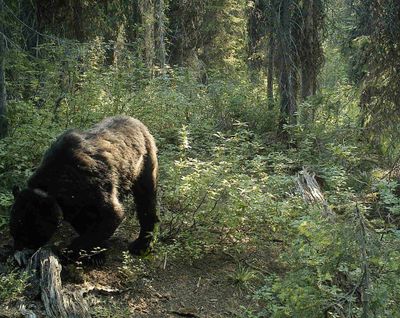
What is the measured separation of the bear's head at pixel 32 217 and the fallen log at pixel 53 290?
343 mm

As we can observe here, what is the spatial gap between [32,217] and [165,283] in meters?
1.72

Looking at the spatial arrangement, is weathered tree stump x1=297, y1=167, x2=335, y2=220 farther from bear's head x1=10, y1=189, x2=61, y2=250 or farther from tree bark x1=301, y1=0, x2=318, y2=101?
tree bark x1=301, y1=0, x2=318, y2=101

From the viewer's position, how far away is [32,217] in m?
6.09

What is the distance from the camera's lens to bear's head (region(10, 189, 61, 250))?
6.06 m

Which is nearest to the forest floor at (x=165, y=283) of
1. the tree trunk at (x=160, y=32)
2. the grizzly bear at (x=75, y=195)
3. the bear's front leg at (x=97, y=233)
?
the bear's front leg at (x=97, y=233)

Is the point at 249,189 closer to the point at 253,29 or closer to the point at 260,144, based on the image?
the point at 260,144

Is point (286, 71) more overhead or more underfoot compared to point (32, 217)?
more overhead

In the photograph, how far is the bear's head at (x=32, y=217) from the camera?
239 inches

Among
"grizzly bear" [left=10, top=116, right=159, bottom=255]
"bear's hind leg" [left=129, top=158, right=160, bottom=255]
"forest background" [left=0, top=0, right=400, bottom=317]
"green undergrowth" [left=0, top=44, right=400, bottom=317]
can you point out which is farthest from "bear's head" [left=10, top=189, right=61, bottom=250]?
"bear's hind leg" [left=129, top=158, right=160, bottom=255]

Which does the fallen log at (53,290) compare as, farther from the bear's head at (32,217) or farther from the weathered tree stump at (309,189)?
the weathered tree stump at (309,189)

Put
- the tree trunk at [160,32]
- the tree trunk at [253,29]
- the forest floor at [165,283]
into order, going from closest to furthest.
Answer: the forest floor at [165,283], the tree trunk at [253,29], the tree trunk at [160,32]

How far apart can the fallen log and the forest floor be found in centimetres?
16

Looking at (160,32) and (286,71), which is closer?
(286,71)

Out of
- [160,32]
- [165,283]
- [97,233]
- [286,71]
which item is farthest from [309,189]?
[160,32]
